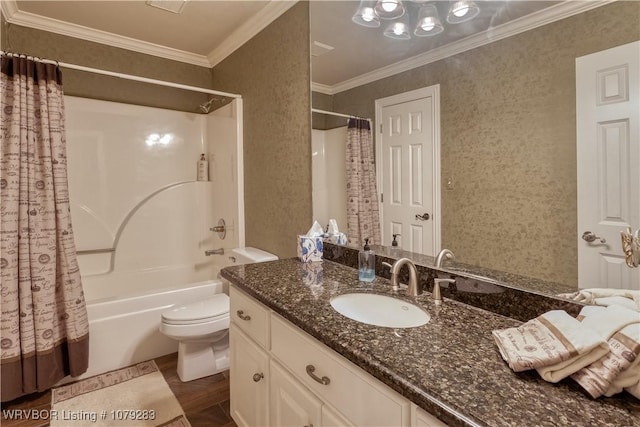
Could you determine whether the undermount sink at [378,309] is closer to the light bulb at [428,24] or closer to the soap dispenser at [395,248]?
the soap dispenser at [395,248]

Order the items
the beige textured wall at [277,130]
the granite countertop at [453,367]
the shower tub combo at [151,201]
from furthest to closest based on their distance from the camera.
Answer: the shower tub combo at [151,201] < the beige textured wall at [277,130] < the granite countertop at [453,367]

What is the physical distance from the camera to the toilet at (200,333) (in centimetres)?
192

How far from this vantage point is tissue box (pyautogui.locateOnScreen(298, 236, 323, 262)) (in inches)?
68.4

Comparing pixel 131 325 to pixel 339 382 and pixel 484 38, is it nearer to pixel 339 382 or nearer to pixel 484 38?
pixel 339 382

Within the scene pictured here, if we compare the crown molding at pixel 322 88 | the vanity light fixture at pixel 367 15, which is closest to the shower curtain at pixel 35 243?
the crown molding at pixel 322 88

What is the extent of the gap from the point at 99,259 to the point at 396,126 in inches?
104

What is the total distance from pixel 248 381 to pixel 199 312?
2.48ft

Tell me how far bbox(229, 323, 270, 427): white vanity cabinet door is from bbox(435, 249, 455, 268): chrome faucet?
728 mm

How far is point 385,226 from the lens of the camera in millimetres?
1535

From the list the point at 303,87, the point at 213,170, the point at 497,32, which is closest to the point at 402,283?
the point at 497,32

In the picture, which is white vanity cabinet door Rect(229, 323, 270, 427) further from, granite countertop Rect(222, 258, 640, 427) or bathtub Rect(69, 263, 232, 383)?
bathtub Rect(69, 263, 232, 383)

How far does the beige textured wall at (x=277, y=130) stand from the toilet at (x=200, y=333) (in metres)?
0.29

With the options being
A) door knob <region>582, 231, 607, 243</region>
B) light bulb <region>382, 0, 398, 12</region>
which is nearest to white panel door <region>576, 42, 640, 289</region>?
door knob <region>582, 231, 607, 243</region>

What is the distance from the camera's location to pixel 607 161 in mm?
843
